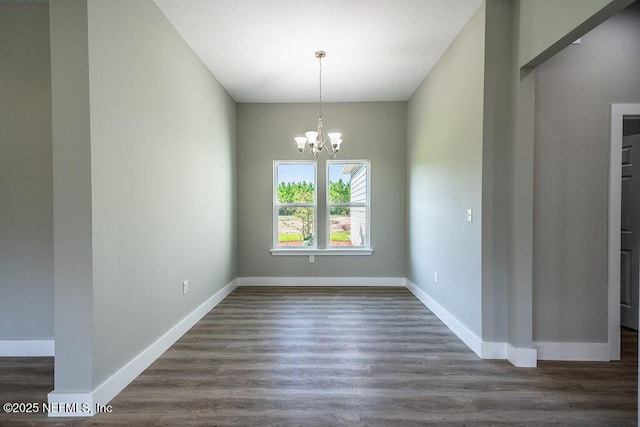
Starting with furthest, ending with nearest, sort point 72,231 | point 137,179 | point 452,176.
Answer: point 452,176, point 137,179, point 72,231

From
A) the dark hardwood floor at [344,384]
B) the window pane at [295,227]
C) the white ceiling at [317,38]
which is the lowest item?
the dark hardwood floor at [344,384]

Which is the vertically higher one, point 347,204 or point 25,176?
point 25,176

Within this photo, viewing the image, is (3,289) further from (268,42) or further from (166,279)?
(268,42)

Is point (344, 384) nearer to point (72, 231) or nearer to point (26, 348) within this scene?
point (72, 231)

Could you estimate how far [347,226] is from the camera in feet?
17.0

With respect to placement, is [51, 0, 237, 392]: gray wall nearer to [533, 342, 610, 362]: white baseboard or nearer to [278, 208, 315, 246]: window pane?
[278, 208, 315, 246]: window pane

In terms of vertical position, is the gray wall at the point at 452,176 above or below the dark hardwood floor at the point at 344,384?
above

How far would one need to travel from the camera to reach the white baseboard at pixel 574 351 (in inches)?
97.3

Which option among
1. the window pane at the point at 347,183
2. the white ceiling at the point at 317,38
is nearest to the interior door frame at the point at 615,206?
the white ceiling at the point at 317,38

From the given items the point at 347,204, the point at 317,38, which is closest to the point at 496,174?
the point at 317,38

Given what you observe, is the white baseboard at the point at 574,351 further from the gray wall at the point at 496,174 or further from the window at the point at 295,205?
the window at the point at 295,205

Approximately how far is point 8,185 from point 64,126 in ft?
4.08

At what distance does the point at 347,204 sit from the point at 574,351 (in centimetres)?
334

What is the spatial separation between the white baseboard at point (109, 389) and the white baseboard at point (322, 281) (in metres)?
2.09
